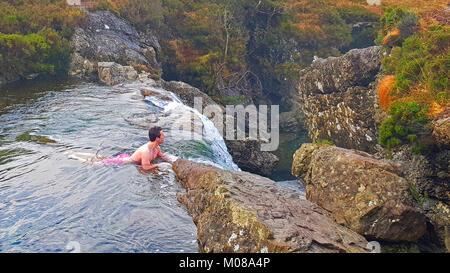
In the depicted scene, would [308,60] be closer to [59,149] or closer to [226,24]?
[226,24]

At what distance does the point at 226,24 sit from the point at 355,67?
56.9ft

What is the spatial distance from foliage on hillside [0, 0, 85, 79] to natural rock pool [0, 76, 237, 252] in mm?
4716

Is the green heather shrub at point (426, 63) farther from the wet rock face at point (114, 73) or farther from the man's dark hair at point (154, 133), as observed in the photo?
the wet rock face at point (114, 73)

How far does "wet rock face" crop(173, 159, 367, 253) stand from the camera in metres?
4.58

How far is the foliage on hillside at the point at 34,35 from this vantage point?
1870cm

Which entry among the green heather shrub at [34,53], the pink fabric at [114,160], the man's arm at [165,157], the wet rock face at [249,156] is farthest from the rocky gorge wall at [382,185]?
the green heather shrub at [34,53]

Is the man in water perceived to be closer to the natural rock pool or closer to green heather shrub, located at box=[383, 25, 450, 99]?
the natural rock pool

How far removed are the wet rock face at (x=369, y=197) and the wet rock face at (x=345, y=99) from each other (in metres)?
6.75

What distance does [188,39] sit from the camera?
2792cm

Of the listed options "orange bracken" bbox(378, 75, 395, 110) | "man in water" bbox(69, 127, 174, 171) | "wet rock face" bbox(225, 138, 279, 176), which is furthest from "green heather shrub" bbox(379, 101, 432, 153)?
"wet rock face" bbox(225, 138, 279, 176)

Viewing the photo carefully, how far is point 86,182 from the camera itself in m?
7.93

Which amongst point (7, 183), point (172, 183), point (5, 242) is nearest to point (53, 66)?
point (7, 183)

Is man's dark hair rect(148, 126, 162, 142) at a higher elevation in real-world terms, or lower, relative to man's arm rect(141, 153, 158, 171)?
higher
